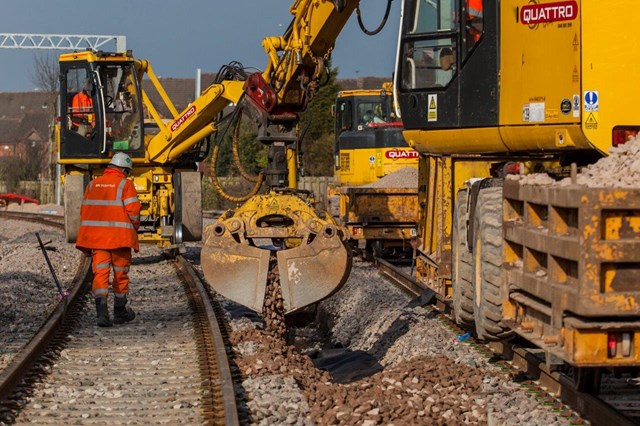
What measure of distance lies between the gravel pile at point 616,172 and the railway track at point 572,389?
158 cm

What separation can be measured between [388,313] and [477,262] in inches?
195

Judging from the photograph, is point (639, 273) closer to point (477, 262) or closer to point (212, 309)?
point (477, 262)

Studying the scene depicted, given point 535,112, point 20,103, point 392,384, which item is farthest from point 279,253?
point 20,103

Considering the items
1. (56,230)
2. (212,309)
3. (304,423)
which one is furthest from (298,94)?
(56,230)

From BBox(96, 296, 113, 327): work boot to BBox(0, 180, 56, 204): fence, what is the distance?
41827mm

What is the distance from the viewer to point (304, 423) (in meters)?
8.45

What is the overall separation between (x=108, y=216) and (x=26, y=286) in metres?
3.66

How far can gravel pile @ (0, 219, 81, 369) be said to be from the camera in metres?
12.5

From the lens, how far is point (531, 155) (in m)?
10.6

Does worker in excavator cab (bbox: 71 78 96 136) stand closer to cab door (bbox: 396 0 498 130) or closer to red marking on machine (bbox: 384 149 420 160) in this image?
red marking on machine (bbox: 384 149 420 160)

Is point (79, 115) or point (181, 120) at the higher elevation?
point (79, 115)

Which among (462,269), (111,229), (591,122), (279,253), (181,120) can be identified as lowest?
(462,269)

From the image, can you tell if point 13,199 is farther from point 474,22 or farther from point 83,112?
Answer: point 474,22

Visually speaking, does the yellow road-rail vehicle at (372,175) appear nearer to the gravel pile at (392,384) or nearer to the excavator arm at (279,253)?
the gravel pile at (392,384)
